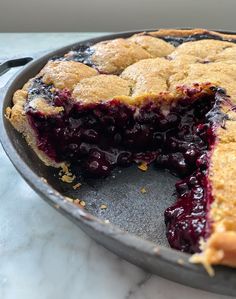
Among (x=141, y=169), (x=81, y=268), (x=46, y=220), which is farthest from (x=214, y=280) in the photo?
(x=141, y=169)

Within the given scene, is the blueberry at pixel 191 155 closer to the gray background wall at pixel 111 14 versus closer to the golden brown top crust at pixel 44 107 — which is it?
the golden brown top crust at pixel 44 107

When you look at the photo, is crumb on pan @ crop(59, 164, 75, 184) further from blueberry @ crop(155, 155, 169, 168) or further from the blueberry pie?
blueberry @ crop(155, 155, 169, 168)

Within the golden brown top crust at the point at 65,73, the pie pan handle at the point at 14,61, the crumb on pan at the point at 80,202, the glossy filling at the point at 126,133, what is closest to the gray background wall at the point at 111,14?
the pie pan handle at the point at 14,61

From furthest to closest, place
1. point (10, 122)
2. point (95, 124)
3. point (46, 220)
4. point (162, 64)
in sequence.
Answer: point (162, 64), point (95, 124), point (10, 122), point (46, 220)

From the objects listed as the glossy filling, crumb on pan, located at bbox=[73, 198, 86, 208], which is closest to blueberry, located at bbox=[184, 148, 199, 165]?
the glossy filling

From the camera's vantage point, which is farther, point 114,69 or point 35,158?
point 114,69

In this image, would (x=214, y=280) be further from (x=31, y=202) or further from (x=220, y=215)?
(x=31, y=202)

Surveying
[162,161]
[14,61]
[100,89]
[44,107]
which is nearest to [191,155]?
[162,161]
